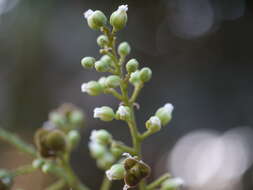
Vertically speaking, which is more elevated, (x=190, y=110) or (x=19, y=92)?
(x=19, y=92)

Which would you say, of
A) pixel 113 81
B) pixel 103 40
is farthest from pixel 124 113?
pixel 103 40

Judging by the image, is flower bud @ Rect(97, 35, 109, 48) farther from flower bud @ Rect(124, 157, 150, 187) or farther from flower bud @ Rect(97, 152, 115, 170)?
flower bud @ Rect(97, 152, 115, 170)

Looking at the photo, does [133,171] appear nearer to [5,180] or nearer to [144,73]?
[144,73]

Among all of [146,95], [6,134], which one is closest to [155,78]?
[146,95]

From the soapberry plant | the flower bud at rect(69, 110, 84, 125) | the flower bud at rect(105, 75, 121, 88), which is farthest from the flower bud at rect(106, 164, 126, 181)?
the flower bud at rect(69, 110, 84, 125)

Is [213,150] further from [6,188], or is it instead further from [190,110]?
[6,188]
